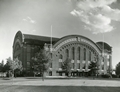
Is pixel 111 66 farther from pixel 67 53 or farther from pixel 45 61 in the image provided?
pixel 45 61

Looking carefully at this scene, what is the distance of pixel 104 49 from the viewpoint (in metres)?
84.9

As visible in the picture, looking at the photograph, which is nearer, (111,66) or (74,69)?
(74,69)

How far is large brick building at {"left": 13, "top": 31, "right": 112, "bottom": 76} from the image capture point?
68688 mm

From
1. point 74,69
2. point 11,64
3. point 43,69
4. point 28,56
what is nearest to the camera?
point 43,69

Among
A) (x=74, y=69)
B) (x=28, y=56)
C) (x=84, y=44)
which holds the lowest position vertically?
(x=74, y=69)

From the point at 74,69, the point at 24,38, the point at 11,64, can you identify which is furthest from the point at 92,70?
the point at 24,38

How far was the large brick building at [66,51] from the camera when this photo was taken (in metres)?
68.7

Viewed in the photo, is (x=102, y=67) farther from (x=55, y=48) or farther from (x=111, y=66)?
(x=55, y=48)

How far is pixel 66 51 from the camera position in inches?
2874

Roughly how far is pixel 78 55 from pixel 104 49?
16.8 meters

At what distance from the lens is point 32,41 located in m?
70.1

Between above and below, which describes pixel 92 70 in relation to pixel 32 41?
below

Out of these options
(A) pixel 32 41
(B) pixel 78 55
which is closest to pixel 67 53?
(B) pixel 78 55

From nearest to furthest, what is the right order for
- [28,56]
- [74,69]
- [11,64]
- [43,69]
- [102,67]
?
[43,69]
[11,64]
[28,56]
[74,69]
[102,67]
